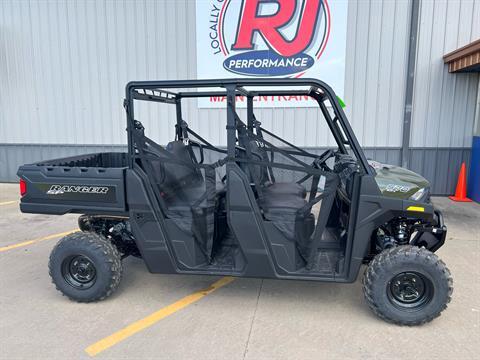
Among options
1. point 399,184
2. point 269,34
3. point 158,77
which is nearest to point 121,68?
point 158,77

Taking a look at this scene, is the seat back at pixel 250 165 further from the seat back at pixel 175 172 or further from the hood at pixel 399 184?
the hood at pixel 399 184

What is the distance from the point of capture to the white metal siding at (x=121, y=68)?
7.52 metres

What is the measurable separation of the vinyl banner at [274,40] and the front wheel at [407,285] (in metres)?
5.16

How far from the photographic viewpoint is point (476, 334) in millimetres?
2900

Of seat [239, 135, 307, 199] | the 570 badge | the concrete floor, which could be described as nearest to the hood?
seat [239, 135, 307, 199]

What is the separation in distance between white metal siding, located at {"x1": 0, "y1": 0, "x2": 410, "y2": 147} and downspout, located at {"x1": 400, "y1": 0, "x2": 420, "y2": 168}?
0.12 m

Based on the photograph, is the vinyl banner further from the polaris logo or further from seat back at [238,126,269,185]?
the polaris logo

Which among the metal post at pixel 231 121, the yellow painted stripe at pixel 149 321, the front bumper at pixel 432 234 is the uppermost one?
the metal post at pixel 231 121

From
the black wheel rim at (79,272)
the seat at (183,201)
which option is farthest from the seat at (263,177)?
the black wheel rim at (79,272)

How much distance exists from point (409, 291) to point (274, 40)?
597 cm

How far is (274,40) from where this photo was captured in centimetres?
772

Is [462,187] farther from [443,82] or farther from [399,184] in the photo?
[399,184]

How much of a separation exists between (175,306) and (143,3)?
687 centimetres

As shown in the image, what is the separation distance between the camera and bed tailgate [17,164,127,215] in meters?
3.27
